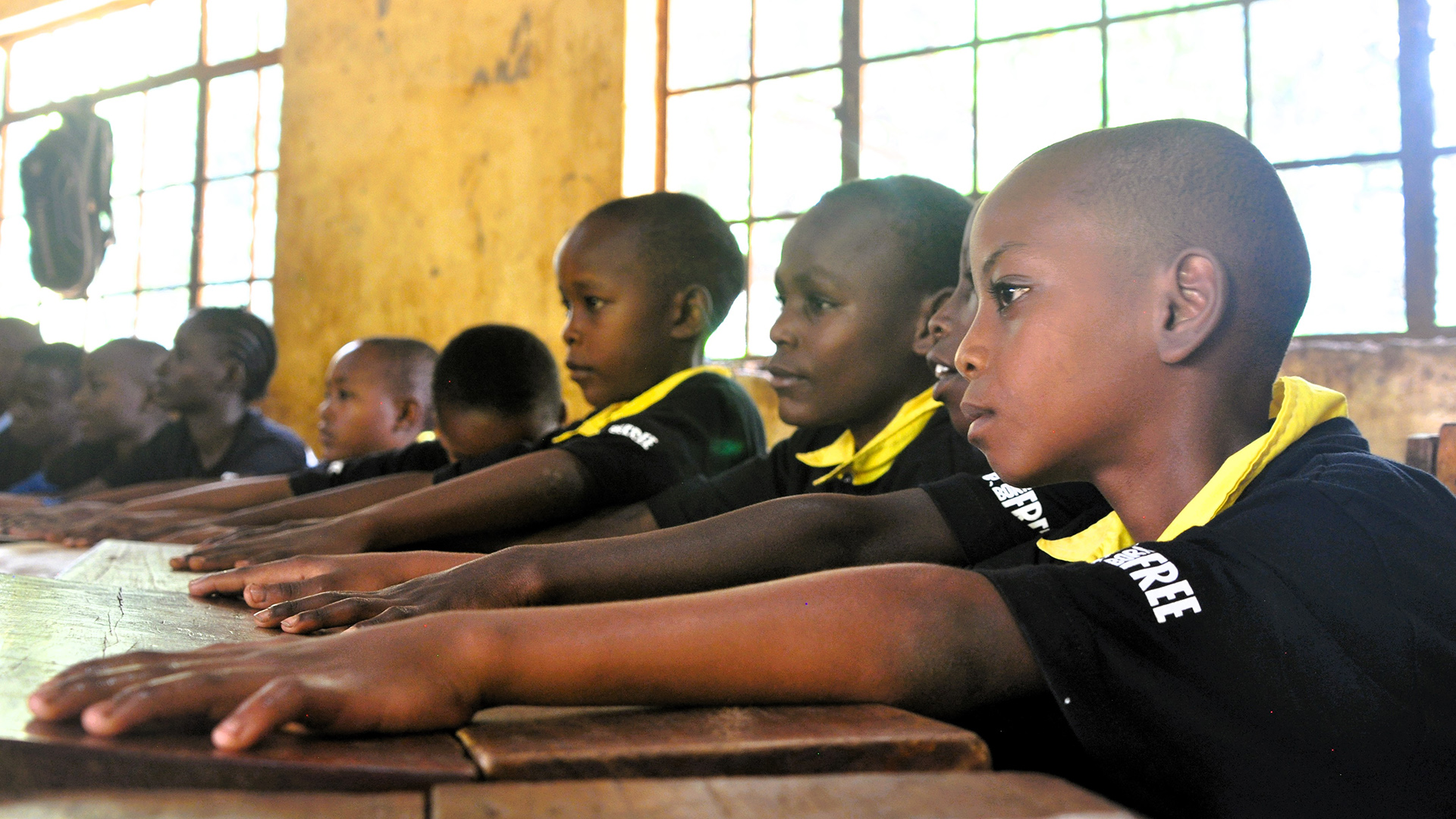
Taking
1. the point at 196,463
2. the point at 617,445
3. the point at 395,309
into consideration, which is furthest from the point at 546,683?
the point at 395,309

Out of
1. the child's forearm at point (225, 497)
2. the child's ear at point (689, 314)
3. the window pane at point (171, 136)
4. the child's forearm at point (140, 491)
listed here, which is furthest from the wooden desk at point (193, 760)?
the window pane at point (171, 136)

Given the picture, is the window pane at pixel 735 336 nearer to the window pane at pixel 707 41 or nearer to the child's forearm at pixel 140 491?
the window pane at pixel 707 41

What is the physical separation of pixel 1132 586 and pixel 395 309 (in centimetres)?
375

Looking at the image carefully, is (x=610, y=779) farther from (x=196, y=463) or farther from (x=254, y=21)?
(x=254, y=21)

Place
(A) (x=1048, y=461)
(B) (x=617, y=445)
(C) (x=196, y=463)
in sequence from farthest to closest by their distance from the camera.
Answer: (C) (x=196, y=463), (B) (x=617, y=445), (A) (x=1048, y=461)

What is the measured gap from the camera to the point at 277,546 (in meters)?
1.35

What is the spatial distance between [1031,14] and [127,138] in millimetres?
4697

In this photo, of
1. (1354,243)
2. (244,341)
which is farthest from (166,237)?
(1354,243)

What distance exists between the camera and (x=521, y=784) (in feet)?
1.29

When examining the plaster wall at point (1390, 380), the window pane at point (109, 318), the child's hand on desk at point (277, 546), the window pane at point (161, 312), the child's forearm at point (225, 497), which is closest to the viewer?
the child's hand on desk at point (277, 546)

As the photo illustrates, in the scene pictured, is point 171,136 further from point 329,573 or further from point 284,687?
point 284,687

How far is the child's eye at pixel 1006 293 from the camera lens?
844mm

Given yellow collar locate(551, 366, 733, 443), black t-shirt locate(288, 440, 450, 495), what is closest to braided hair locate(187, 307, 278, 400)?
black t-shirt locate(288, 440, 450, 495)

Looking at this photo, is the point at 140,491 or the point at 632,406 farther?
the point at 140,491
